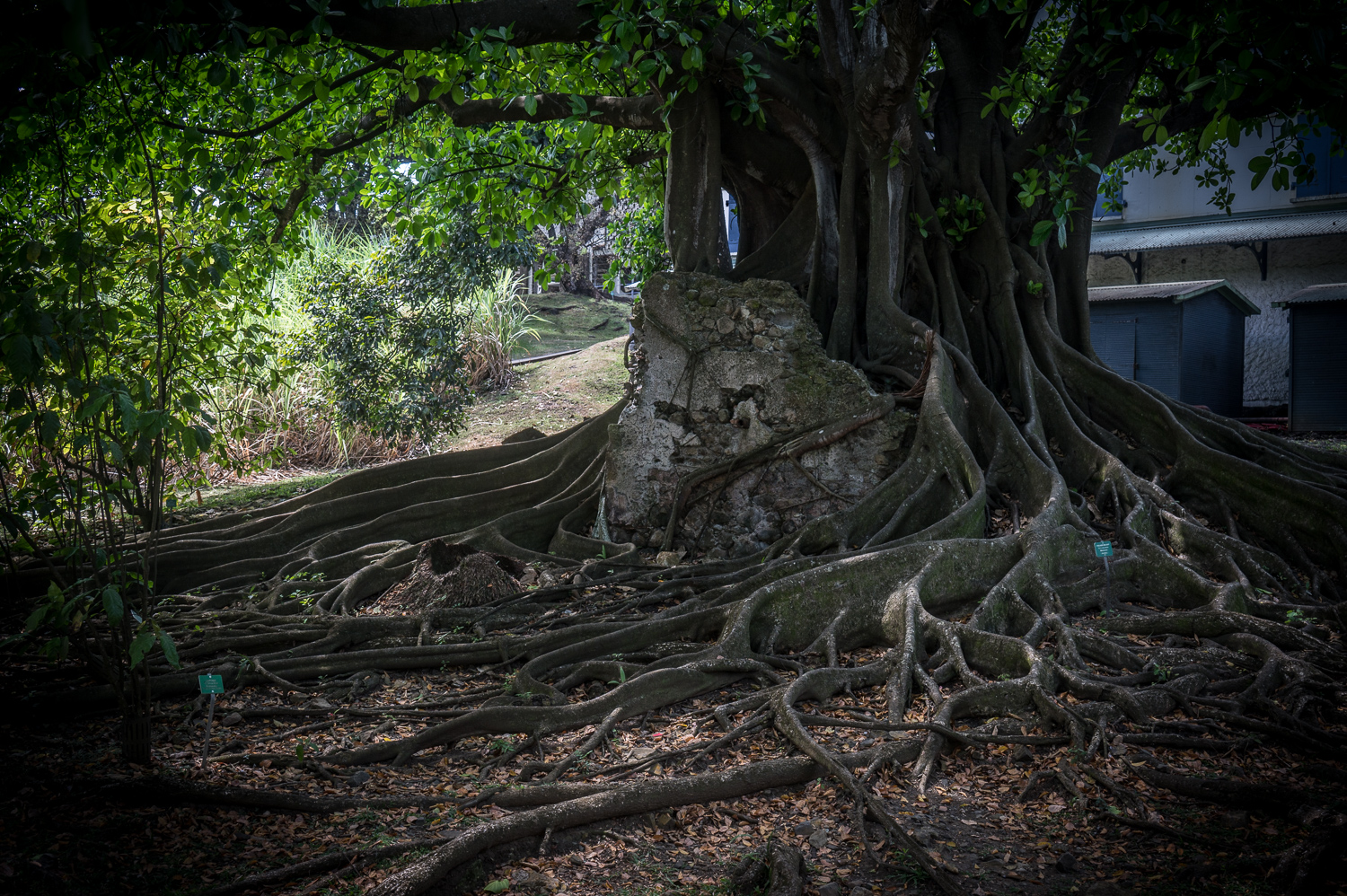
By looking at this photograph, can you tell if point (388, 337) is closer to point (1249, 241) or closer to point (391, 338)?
point (391, 338)

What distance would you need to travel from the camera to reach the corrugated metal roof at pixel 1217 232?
13305mm

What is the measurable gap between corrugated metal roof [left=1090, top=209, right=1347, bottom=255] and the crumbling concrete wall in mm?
9273

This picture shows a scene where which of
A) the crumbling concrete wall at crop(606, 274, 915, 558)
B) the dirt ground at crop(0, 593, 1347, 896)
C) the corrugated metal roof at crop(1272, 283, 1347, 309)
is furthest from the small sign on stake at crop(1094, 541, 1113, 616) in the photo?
the corrugated metal roof at crop(1272, 283, 1347, 309)

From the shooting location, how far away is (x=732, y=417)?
7.25 m

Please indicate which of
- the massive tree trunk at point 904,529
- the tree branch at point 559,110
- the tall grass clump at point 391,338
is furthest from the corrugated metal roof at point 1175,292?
the tall grass clump at point 391,338

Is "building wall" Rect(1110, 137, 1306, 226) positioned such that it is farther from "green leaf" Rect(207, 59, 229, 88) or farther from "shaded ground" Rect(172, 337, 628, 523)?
"green leaf" Rect(207, 59, 229, 88)

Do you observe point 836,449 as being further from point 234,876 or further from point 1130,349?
point 1130,349

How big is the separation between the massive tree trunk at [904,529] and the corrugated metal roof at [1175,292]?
5816 millimetres

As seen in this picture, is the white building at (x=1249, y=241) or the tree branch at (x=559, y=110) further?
the white building at (x=1249, y=241)

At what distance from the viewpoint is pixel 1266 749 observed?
3434 mm

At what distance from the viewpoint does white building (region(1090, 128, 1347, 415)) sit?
13.7 metres

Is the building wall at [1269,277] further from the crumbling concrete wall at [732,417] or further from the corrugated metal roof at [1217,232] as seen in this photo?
the crumbling concrete wall at [732,417]

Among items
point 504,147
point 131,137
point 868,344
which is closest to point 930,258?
point 868,344

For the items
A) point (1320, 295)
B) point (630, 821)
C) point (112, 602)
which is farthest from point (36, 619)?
point (1320, 295)
